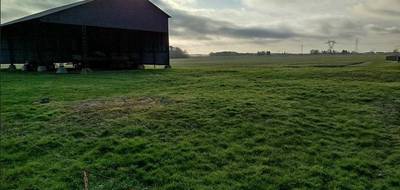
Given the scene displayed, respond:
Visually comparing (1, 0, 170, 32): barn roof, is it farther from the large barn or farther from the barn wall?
the barn wall

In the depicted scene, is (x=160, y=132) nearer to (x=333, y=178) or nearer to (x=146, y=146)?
(x=146, y=146)

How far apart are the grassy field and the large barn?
16.1m

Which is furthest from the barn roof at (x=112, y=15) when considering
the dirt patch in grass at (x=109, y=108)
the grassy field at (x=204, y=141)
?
the dirt patch in grass at (x=109, y=108)

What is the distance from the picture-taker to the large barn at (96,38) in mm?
28516

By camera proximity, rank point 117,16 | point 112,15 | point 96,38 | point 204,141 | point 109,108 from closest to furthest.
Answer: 1. point 204,141
2. point 109,108
3. point 112,15
4. point 117,16
5. point 96,38

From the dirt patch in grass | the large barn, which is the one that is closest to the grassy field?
the dirt patch in grass

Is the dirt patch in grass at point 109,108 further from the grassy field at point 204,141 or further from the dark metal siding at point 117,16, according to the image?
the dark metal siding at point 117,16

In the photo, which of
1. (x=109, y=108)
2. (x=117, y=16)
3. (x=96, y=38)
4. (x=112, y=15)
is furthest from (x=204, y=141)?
(x=96, y=38)

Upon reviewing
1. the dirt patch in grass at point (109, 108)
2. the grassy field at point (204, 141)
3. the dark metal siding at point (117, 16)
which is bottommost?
the grassy field at point (204, 141)

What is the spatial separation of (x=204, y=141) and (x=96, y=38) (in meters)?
28.9

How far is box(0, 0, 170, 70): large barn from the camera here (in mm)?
28516

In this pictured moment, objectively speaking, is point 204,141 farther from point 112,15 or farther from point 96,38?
point 96,38

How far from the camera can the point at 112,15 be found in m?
29.2

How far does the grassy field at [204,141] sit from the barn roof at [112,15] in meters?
14.3
